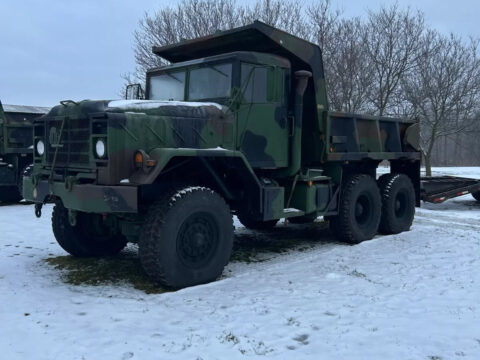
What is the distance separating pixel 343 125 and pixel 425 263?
99.8 inches

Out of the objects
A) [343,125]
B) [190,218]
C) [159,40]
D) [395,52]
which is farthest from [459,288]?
[159,40]

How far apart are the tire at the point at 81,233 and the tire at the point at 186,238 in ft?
4.98

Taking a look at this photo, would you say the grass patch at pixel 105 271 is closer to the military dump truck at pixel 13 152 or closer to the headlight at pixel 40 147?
the headlight at pixel 40 147

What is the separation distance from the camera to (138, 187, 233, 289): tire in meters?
5.01

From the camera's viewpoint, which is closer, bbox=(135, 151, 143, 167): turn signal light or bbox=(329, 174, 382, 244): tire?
bbox=(135, 151, 143, 167): turn signal light

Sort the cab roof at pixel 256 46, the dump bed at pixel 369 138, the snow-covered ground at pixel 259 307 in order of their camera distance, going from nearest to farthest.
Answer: the snow-covered ground at pixel 259 307
the cab roof at pixel 256 46
the dump bed at pixel 369 138

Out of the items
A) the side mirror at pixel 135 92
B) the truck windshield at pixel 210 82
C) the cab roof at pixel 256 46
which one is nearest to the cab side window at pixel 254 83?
the truck windshield at pixel 210 82

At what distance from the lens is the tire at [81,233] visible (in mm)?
6371

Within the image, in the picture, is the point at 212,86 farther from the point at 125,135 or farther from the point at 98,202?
the point at 98,202

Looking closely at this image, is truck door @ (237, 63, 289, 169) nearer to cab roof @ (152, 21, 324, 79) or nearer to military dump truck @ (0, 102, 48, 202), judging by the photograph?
cab roof @ (152, 21, 324, 79)

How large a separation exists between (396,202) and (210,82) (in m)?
4.49

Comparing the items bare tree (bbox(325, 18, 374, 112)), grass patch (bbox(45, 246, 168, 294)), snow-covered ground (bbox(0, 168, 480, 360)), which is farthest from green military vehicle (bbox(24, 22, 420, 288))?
bare tree (bbox(325, 18, 374, 112))

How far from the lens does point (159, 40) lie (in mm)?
21625

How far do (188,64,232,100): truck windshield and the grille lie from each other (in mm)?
1580
